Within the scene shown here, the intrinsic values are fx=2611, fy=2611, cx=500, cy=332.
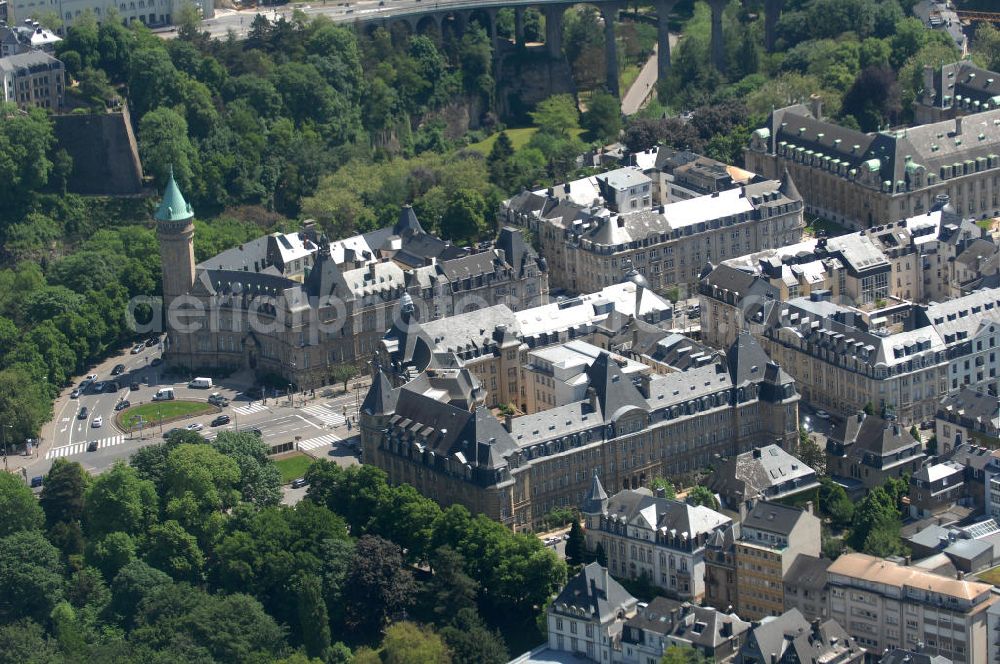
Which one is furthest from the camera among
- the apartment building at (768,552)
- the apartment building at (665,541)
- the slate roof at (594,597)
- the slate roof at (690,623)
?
the apartment building at (665,541)

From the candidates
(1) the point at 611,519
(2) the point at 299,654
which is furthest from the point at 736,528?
(2) the point at 299,654

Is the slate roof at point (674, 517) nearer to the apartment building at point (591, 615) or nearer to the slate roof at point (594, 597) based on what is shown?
the apartment building at point (591, 615)

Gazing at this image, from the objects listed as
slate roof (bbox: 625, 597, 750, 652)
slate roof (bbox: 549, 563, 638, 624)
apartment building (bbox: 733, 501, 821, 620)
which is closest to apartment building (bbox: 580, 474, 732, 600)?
apartment building (bbox: 733, 501, 821, 620)

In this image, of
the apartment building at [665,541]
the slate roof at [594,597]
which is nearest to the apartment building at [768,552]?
the apartment building at [665,541]

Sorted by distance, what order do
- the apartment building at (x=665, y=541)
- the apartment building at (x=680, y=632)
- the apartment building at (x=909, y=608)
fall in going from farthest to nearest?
the apartment building at (x=665, y=541), the apartment building at (x=680, y=632), the apartment building at (x=909, y=608)

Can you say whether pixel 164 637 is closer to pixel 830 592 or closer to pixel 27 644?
pixel 27 644

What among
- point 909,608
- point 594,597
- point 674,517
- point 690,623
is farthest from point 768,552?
point 594,597
